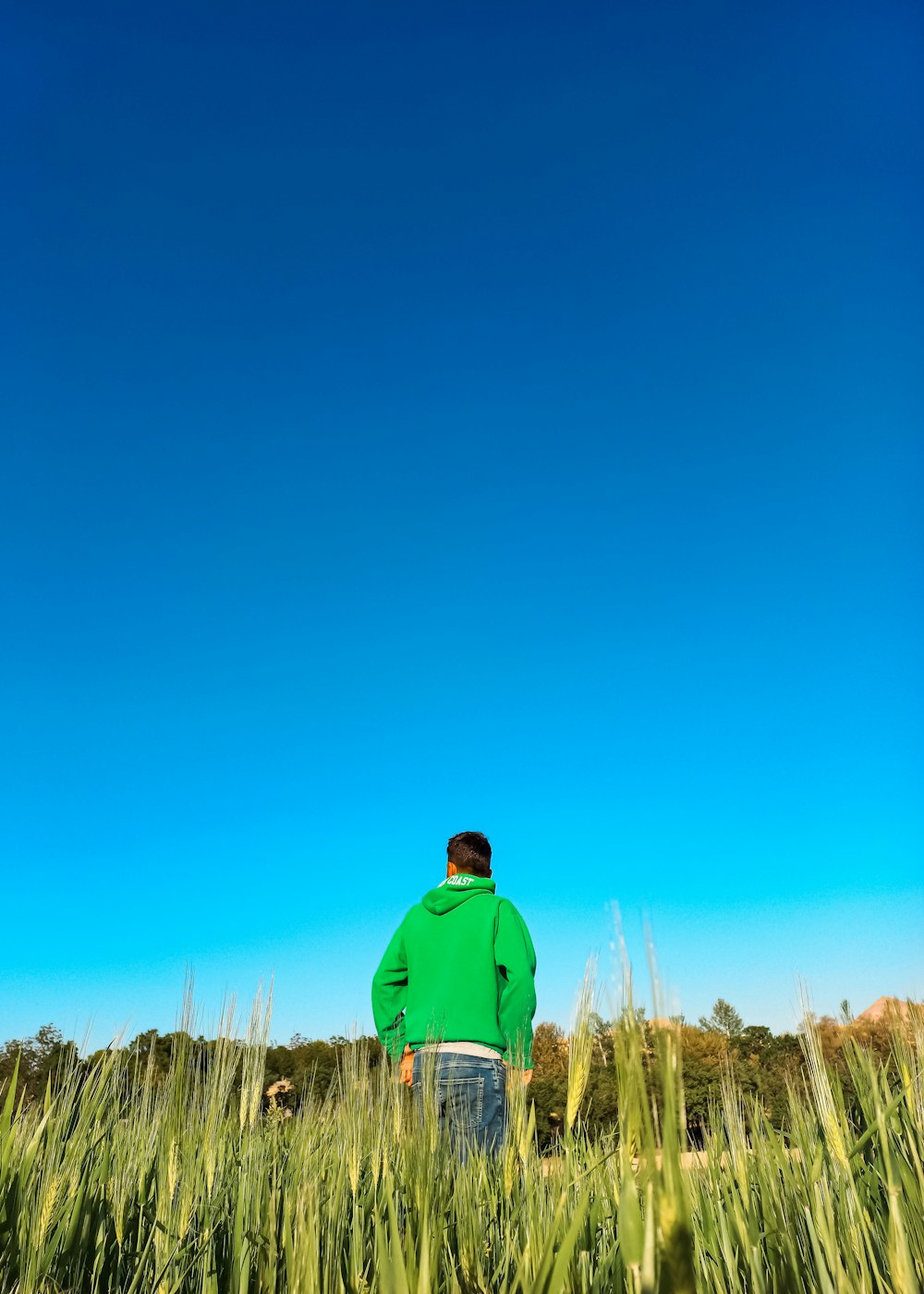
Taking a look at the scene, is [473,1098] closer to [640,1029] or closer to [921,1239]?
[921,1239]

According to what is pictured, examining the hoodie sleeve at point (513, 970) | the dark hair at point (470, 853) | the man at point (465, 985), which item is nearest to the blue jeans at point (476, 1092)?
the man at point (465, 985)

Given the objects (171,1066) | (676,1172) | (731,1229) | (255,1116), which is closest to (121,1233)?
(171,1066)

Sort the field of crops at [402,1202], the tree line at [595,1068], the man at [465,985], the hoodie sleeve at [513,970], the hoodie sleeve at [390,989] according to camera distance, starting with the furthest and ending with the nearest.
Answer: the tree line at [595,1068]
the hoodie sleeve at [390,989]
the hoodie sleeve at [513,970]
the man at [465,985]
the field of crops at [402,1202]

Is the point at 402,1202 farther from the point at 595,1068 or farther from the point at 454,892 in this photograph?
the point at 595,1068

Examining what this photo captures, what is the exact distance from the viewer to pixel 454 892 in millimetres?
4664

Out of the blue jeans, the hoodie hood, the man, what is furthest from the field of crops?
the hoodie hood

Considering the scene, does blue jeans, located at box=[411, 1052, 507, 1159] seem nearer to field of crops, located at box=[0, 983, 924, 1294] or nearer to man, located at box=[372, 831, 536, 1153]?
man, located at box=[372, 831, 536, 1153]

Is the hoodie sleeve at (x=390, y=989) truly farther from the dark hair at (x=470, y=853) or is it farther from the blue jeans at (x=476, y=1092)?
the blue jeans at (x=476, y=1092)

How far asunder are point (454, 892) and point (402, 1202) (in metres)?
2.35

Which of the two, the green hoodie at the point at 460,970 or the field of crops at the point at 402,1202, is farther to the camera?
the green hoodie at the point at 460,970

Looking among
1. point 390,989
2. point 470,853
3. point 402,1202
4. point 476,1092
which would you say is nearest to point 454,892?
point 470,853

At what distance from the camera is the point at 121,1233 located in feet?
7.30

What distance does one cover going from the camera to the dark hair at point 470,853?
488cm

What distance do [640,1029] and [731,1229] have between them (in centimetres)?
142
